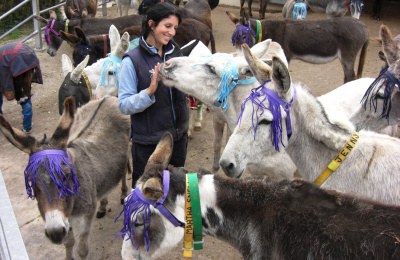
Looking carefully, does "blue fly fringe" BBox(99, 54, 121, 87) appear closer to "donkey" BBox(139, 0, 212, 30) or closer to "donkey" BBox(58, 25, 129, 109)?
"donkey" BBox(58, 25, 129, 109)

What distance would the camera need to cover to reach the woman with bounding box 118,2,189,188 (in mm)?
2715

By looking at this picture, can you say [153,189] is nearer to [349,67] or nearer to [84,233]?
[84,233]

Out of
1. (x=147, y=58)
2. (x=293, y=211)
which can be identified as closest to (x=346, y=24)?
(x=147, y=58)

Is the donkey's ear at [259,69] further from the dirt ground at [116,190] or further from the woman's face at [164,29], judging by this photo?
the dirt ground at [116,190]

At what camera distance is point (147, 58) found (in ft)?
9.38

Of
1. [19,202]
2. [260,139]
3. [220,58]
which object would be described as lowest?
[19,202]

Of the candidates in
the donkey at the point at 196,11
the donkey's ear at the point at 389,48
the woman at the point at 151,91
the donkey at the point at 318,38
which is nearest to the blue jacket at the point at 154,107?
the woman at the point at 151,91

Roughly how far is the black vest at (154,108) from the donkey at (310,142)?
833 mm

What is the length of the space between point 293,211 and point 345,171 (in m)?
0.69

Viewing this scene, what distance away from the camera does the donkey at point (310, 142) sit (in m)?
2.25

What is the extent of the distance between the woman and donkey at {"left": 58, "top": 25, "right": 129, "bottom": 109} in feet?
5.16

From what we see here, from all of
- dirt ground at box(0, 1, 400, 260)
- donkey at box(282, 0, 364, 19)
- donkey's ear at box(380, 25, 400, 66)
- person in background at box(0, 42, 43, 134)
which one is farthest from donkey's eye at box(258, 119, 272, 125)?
donkey at box(282, 0, 364, 19)

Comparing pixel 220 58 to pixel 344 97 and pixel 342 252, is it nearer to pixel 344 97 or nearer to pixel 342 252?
pixel 344 97

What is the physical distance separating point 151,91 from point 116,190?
7.88 feet
